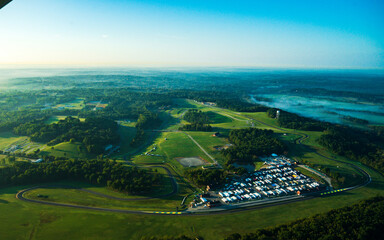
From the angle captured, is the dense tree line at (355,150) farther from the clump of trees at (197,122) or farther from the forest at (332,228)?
the clump of trees at (197,122)

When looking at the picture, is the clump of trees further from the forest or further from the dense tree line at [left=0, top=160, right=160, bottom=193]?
the forest

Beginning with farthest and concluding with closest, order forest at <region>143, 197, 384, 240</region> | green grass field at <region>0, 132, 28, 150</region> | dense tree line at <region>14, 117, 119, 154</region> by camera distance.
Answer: green grass field at <region>0, 132, 28, 150</region> < dense tree line at <region>14, 117, 119, 154</region> < forest at <region>143, 197, 384, 240</region>

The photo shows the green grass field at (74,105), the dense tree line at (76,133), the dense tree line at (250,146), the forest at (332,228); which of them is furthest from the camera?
the green grass field at (74,105)

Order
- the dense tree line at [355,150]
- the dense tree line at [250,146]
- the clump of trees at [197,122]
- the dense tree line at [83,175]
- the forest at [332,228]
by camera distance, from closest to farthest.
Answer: the forest at [332,228]
the dense tree line at [83,175]
the dense tree line at [355,150]
the dense tree line at [250,146]
the clump of trees at [197,122]

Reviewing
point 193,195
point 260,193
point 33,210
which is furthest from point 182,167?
point 33,210

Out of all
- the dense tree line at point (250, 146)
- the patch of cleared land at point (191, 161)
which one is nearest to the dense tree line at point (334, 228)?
the dense tree line at point (250, 146)

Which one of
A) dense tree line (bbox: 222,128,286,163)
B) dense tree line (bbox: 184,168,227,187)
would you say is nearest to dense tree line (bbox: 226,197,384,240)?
dense tree line (bbox: 184,168,227,187)
